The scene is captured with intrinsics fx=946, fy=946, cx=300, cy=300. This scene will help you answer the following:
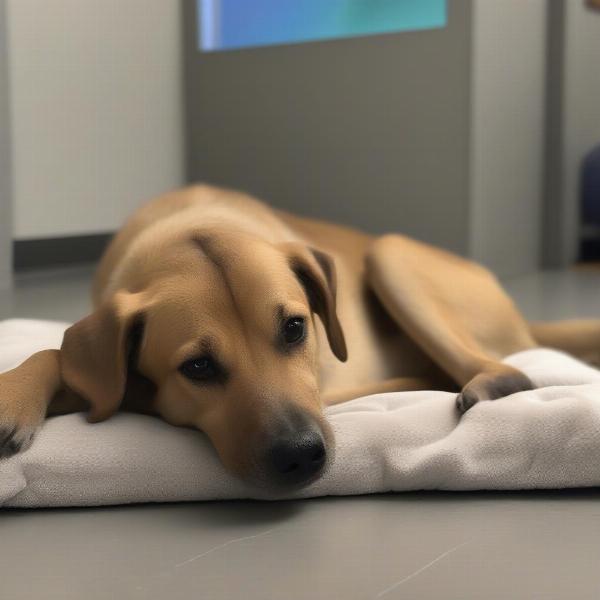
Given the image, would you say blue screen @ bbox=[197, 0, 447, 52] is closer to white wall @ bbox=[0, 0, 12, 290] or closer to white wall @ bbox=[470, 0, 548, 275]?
white wall @ bbox=[470, 0, 548, 275]

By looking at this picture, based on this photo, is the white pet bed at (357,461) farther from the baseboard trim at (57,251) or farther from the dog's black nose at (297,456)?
the baseboard trim at (57,251)

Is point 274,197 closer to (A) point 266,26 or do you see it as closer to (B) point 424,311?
(A) point 266,26

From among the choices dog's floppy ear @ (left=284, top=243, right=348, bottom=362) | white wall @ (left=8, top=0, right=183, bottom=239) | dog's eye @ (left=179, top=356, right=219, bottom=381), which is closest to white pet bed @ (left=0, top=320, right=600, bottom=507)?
Answer: dog's eye @ (left=179, top=356, right=219, bottom=381)

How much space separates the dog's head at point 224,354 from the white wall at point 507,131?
13.3 feet

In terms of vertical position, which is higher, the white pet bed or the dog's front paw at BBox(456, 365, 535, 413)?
the dog's front paw at BBox(456, 365, 535, 413)

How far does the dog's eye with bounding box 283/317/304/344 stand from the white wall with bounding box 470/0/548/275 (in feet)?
13.4

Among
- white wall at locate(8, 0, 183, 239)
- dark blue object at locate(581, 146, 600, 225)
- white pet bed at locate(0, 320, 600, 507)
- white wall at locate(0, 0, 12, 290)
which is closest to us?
white pet bed at locate(0, 320, 600, 507)

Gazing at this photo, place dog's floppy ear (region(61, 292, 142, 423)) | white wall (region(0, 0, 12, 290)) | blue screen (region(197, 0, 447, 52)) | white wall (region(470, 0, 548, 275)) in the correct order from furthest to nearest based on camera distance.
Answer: blue screen (region(197, 0, 447, 52))
white wall (region(470, 0, 548, 275))
white wall (region(0, 0, 12, 290))
dog's floppy ear (region(61, 292, 142, 423))

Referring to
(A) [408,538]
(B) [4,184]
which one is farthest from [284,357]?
(B) [4,184]

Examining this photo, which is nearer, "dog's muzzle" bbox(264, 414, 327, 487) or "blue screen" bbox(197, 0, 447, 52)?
"dog's muzzle" bbox(264, 414, 327, 487)

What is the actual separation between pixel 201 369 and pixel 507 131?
468 centimetres

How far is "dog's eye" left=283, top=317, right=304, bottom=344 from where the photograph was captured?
1659 millimetres

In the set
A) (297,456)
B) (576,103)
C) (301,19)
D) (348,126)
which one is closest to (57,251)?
(348,126)

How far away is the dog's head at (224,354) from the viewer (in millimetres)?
1470
